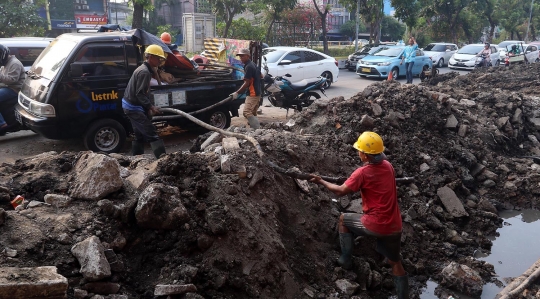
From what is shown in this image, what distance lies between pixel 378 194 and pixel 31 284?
2.99 metres

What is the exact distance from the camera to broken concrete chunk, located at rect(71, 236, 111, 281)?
138 inches

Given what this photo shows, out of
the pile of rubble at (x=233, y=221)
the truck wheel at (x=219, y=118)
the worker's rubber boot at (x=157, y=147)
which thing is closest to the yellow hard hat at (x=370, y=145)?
the pile of rubble at (x=233, y=221)

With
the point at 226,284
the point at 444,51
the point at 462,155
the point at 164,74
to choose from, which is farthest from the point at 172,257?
the point at 444,51

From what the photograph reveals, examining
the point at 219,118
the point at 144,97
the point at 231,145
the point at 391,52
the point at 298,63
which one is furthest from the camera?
the point at 391,52

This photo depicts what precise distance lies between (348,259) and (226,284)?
4.77 ft

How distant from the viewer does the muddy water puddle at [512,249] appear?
513cm

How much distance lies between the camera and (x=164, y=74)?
28.3 feet

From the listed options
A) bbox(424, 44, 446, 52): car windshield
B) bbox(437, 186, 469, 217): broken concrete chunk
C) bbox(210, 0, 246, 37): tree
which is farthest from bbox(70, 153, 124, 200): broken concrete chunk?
bbox(424, 44, 446, 52): car windshield

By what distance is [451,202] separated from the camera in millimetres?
6605

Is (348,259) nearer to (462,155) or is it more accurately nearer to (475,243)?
(475,243)

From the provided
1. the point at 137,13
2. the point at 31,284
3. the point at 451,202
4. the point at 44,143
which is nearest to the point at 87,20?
the point at 137,13

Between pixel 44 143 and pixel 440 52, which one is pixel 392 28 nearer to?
pixel 440 52

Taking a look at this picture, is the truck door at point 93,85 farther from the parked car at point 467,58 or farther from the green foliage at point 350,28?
the green foliage at point 350,28

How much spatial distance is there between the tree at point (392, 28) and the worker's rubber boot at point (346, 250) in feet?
156
